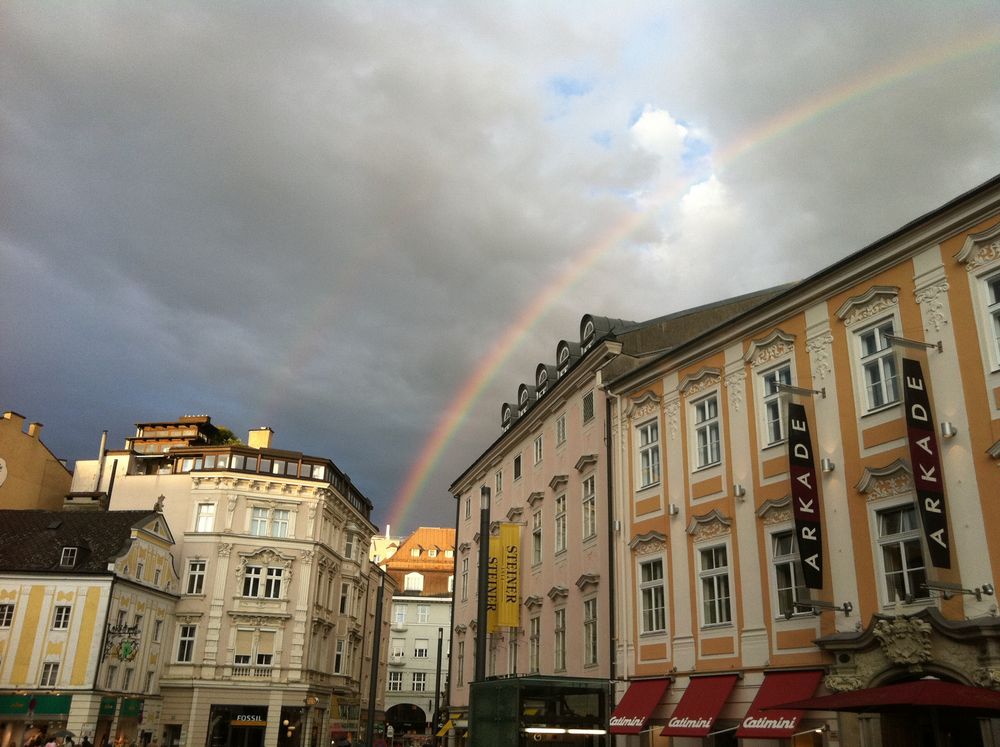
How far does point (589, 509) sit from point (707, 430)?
7765 mm

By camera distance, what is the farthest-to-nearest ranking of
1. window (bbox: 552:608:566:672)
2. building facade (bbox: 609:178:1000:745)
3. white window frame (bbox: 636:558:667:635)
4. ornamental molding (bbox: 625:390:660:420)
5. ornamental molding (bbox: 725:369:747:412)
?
window (bbox: 552:608:566:672) → ornamental molding (bbox: 625:390:660:420) → white window frame (bbox: 636:558:667:635) → ornamental molding (bbox: 725:369:747:412) → building facade (bbox: 609:178:1000:745)

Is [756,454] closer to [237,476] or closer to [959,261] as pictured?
[959,261]

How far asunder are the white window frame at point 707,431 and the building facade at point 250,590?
41657 millimetres

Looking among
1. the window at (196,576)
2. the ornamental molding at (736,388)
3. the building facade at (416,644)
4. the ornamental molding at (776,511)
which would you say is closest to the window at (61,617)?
the window at (196,576)

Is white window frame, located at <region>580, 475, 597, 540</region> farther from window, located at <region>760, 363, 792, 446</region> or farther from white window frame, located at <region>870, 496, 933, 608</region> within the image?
white window frame, located at <region>870, 496, 933, 608</region>

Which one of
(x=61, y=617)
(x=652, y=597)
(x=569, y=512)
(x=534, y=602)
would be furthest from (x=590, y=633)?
(x=61, y=617)

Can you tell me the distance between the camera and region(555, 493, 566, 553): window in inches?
1339

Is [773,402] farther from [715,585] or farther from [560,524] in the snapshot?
[560,524]

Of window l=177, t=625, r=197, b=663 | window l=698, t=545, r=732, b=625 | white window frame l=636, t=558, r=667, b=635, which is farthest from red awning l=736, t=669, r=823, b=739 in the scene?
window l=177, t=625, r=197, b=663

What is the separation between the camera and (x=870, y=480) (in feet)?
60.7

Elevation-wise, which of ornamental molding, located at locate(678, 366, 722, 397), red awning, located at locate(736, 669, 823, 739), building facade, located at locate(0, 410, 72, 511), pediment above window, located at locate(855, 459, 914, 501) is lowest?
red awning, located at locate(736, 669, 823, 739)

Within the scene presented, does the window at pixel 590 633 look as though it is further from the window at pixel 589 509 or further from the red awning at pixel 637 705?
the red awning at pixel 637 705

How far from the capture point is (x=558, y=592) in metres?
33.1

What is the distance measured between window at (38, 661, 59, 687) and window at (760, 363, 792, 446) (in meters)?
40.6
